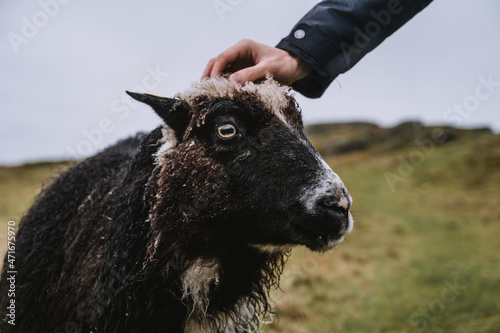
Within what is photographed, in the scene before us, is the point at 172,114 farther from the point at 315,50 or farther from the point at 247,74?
the point at 315,50

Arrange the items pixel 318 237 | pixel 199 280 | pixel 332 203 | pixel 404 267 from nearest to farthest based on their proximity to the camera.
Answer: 1. pixel 332 203
2. pixel 318 237
3. pixel 199 280
4. pixel 404 267

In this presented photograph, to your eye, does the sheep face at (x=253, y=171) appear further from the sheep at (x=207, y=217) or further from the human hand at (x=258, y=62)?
the human hand at (x=258, y=62)

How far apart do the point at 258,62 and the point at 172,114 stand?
987mm

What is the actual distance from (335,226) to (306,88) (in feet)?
5.98

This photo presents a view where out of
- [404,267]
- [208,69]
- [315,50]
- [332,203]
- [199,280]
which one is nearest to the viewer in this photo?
[332,203]

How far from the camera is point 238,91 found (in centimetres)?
318

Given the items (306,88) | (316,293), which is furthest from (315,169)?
(316,293)

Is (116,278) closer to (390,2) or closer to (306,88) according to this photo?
(306,88)

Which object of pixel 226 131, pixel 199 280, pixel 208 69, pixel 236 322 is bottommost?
pixel 236 322

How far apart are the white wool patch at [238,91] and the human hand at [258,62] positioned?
0.16m

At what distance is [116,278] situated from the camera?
10.4ft

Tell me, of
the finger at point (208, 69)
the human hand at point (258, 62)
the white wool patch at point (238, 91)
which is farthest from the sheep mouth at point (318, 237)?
the finger at point (208, 69)

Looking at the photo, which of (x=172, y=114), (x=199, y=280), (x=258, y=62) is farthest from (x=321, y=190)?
(x=258, y=62)

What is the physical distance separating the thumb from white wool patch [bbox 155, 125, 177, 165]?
2.23 feet
